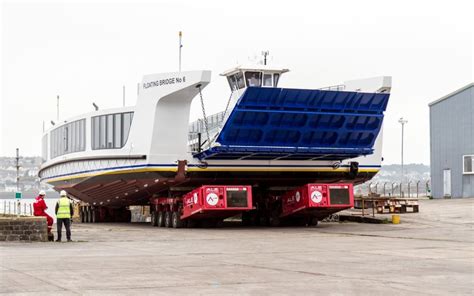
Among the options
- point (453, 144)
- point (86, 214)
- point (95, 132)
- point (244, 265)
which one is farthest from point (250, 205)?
point (453, 144)

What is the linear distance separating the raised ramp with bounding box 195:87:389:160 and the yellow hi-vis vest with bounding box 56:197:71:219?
22.9 feet

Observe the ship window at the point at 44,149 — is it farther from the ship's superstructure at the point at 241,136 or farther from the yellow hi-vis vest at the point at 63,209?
the yellow hi-vis vest at the point at 63,209

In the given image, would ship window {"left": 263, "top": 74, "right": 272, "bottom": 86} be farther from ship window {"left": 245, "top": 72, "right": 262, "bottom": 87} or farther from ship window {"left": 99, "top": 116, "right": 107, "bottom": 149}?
ship window {"left": 99, "top": 116, "right": 107, "bottom": 149}

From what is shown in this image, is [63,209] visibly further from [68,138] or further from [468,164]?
[468,164]

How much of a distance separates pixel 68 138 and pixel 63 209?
15.4 meters

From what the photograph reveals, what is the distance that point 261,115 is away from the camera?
27922mm

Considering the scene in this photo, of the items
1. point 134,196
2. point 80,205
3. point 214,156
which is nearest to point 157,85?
point 214,156

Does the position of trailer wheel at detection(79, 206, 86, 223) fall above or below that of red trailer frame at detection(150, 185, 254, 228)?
below

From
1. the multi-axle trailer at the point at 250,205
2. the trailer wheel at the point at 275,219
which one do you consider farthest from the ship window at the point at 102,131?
the trailer wheel at the point at 275,219

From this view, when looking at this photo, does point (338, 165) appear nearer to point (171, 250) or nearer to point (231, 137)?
point (231, 137)

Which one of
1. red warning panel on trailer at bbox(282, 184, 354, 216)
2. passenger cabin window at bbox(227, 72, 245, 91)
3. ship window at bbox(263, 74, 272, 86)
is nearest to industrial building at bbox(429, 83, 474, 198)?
red warning panel on trailer at bbox(282, 184, 354, 216)

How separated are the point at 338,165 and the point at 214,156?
5.71 metres

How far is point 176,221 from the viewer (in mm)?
31562

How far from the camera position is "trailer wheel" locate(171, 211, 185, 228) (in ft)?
102
